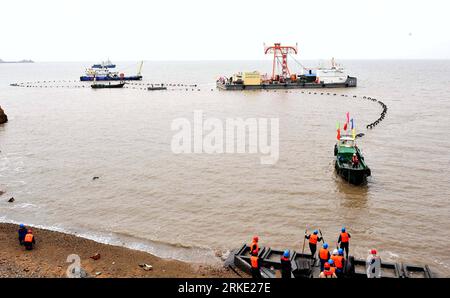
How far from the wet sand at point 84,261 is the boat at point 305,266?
0.59 m

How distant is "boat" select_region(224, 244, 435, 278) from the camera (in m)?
13.4

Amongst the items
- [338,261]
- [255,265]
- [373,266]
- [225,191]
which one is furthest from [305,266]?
[225,191]

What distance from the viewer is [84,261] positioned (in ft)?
51.2

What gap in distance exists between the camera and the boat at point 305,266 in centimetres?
1343

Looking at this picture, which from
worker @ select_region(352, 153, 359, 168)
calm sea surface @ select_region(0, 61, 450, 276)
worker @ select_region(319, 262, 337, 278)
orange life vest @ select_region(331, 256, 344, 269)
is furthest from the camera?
worker @ select_region(352, 153, 359, 168)

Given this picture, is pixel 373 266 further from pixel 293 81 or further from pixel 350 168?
pixel 293 81

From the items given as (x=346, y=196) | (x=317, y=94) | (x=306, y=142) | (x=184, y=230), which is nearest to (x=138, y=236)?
(x=184, y=230)

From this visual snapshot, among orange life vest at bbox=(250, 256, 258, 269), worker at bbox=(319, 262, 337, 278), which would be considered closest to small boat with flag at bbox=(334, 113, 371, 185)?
orange life vest at bbox=(250, 256, 258, 269)

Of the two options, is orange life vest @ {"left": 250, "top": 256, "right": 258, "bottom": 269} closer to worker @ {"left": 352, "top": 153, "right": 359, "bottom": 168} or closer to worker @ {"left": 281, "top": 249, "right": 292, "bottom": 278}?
worker @ {"left": 281, "top": 249, "right": 292, "bottom": 278}

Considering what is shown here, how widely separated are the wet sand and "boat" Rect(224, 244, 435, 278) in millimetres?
590

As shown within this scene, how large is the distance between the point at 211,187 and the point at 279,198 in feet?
14.5

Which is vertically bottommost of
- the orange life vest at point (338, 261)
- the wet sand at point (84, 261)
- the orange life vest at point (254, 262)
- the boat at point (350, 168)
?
the wet sand at point (84, 261)

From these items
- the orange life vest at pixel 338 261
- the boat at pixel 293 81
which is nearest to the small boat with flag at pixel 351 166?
the orange life vest at pixel 338 261

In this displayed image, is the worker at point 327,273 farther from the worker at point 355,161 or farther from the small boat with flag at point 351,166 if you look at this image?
the worker at point 355,161
